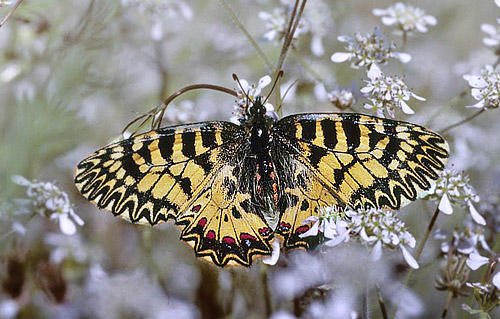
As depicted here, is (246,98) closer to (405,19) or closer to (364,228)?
(364,228)

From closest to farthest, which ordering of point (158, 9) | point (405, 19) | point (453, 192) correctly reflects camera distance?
point (453, 192) → point (405, 19) → point (158, 9)

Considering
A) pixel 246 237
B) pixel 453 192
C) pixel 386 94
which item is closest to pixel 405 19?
pixel 386 94

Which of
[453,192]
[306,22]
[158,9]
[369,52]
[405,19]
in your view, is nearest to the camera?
[453,192]

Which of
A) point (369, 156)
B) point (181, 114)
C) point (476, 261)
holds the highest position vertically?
point (369, 156)

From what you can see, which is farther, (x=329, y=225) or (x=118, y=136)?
(x=118, y=136)

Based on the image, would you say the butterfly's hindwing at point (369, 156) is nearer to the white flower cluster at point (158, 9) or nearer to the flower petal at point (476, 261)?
the flower petal at point (476, 261)

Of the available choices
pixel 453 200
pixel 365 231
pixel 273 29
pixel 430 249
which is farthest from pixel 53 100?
pixel 430 249
